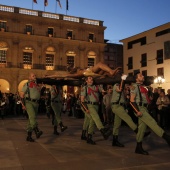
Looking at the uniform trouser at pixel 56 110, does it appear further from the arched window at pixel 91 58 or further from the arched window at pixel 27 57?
the arched window at pixel 91 58

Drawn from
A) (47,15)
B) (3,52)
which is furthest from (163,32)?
(3,52)

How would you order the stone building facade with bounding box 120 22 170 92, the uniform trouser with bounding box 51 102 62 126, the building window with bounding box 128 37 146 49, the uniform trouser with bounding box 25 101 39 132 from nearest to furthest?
the uniform trouser with bounding box 25 101 39 132 < the uniform trouser with bounding box 51 102 62 126 < the stone building facade with bounding box 120 22 170 92 < the building window with bounding box 128 37 146 49

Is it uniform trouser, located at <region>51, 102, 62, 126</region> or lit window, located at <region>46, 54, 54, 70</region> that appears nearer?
uniform trouser, located at <region>51, 102, 62, 126</region>

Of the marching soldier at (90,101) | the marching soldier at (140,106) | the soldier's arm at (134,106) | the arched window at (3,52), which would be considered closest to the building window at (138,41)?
the arched window at (3,52)

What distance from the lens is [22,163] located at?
551cm

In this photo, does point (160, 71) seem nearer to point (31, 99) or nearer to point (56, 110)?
point (56, 110)

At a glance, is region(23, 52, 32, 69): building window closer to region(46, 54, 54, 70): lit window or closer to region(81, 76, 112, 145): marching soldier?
region(46, 54, 54, 70): lit window

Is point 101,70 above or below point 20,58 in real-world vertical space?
below

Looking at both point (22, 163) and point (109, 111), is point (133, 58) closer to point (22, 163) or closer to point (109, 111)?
point (109, 111)

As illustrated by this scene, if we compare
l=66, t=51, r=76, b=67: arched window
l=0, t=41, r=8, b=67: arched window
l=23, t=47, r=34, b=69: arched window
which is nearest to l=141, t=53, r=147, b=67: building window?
l=66, t=51, r=76, b=67: arched window

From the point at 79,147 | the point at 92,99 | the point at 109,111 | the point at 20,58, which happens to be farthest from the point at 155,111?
the point at 20,58

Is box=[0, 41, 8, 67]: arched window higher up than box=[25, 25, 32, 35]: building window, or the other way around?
box=[25, 25, 32, 35]: building window

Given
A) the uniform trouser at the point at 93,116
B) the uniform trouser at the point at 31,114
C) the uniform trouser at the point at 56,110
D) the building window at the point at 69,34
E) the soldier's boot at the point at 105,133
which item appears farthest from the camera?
the building window at the point at 69,34

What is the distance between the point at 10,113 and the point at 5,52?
17.0 meters
